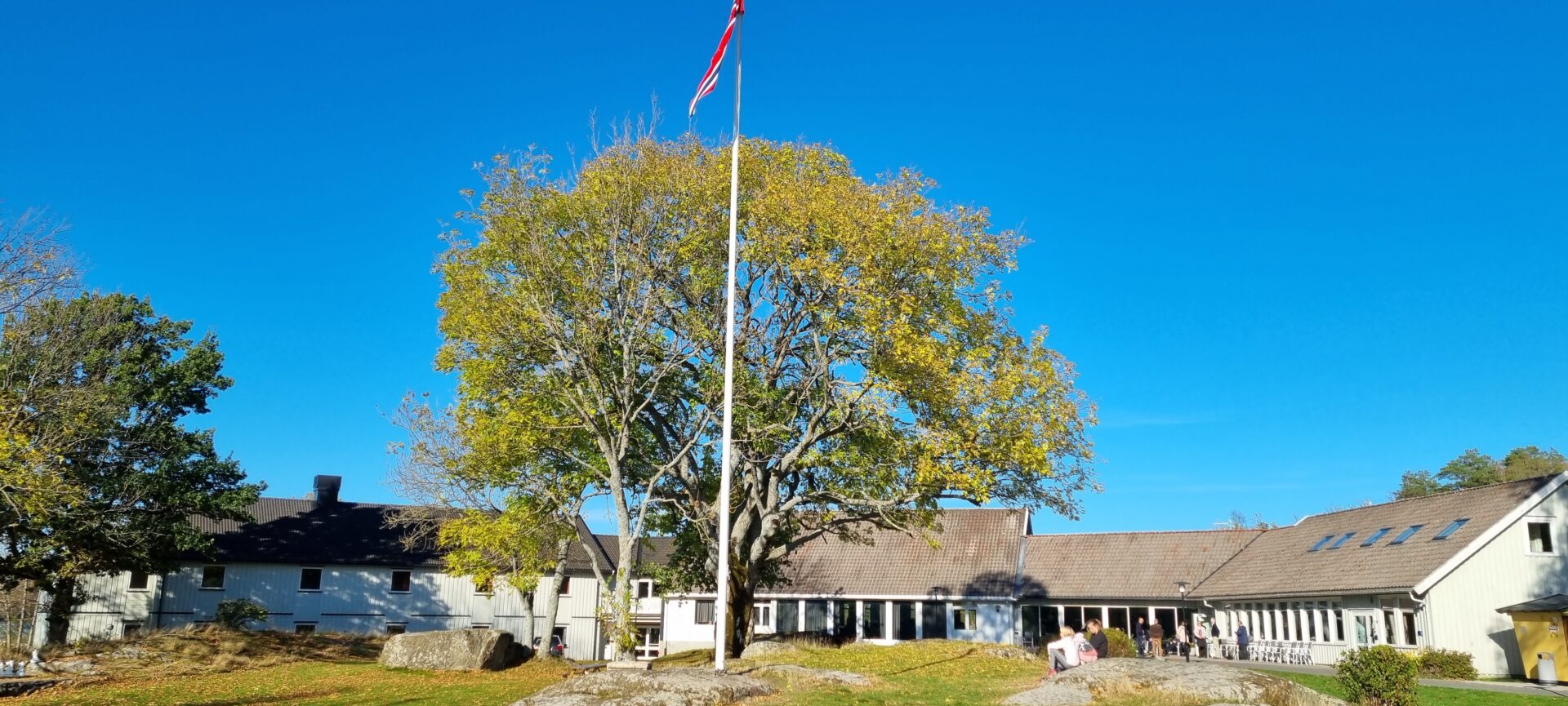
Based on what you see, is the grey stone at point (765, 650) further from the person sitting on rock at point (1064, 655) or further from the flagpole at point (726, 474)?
the person sitting on rock at point (1064, 655)

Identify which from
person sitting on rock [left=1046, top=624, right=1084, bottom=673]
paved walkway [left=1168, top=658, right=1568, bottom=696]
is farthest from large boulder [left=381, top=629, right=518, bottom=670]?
paved walkway [left=1168, top=658, right=1568, bottom=696]

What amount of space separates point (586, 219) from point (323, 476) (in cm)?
4075

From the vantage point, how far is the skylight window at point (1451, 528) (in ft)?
118

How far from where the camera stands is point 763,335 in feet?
97.7

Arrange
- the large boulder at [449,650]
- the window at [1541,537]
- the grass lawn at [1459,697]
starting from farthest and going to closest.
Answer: the window at [1541,537] < the large boulder at [449,650] < the grass lawn at [1459,697]

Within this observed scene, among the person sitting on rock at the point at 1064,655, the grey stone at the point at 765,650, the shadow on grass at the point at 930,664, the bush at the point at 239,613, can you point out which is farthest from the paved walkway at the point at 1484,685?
the bush at the point at 239,613

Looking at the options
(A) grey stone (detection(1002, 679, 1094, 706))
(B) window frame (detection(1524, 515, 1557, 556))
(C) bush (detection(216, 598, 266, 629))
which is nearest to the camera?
(A) grey stone (detection(1002, 679, 1094, 706))

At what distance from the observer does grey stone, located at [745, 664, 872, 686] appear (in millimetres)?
20641

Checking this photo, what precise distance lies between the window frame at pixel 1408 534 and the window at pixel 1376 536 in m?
1.03

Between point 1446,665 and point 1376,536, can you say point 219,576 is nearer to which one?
point 1376,536

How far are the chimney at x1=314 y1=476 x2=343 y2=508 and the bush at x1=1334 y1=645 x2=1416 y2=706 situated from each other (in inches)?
2123

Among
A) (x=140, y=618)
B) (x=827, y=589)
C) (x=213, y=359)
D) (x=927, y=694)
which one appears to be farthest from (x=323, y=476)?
(x=927, y=694)

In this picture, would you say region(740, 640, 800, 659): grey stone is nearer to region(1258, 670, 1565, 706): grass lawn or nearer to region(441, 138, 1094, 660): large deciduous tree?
region(441, 138, 1094, 660): large deciduous tree

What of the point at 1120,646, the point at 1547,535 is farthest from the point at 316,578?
the point at 1547,535
